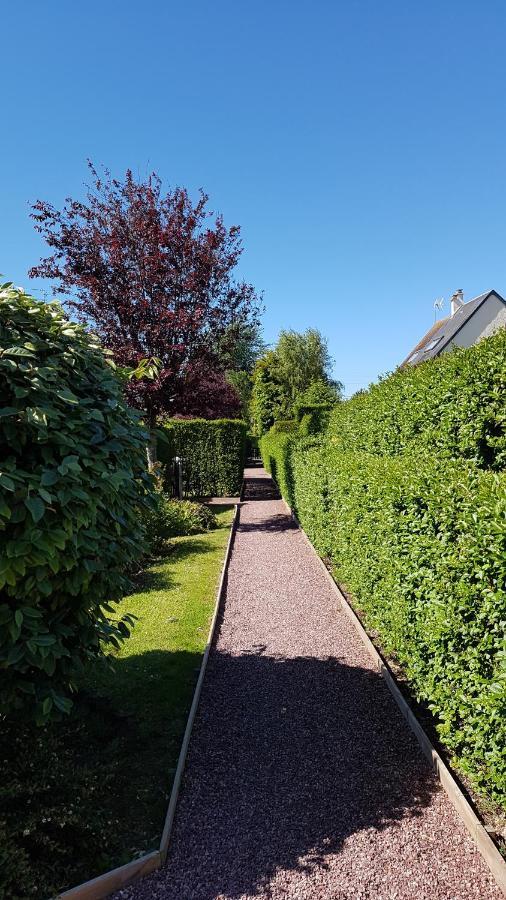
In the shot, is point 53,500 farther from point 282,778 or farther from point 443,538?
point 282,778

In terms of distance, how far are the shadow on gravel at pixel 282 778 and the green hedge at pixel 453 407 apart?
8.52 ft

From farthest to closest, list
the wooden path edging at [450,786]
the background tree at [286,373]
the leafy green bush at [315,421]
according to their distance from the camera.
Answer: the background tree at [286,373], the leafy green bush at [315,421], the wooden path edging at [450,786]

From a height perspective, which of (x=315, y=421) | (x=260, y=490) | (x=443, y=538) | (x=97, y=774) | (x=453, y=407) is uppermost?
(x=315, y=421)

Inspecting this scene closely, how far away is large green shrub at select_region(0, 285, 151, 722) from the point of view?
243cm

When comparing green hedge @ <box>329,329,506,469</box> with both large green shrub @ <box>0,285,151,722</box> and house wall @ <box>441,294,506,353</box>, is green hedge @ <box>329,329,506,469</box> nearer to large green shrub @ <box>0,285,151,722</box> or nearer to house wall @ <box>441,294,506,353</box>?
large green shrub @ <box>0,285,151,722</box>

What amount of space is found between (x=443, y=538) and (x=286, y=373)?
31939 mm

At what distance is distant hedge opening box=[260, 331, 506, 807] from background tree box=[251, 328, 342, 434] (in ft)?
86.0

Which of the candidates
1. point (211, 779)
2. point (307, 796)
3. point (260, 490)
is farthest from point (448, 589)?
point (260, 490)

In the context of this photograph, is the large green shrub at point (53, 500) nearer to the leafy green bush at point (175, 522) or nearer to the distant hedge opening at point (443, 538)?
the distant hedge opening at point (443, 538)

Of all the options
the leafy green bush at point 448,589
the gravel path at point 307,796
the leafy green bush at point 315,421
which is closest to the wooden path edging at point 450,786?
the gravel path at point 307,796

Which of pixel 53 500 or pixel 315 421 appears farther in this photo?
pixel 315 421

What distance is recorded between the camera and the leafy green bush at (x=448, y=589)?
2.58m

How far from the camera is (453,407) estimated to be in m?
5.13

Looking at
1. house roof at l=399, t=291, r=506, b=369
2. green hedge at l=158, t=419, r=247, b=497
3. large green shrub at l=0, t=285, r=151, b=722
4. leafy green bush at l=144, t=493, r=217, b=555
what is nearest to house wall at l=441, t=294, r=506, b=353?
house roof at l=399, t=291, r=506, b=369
